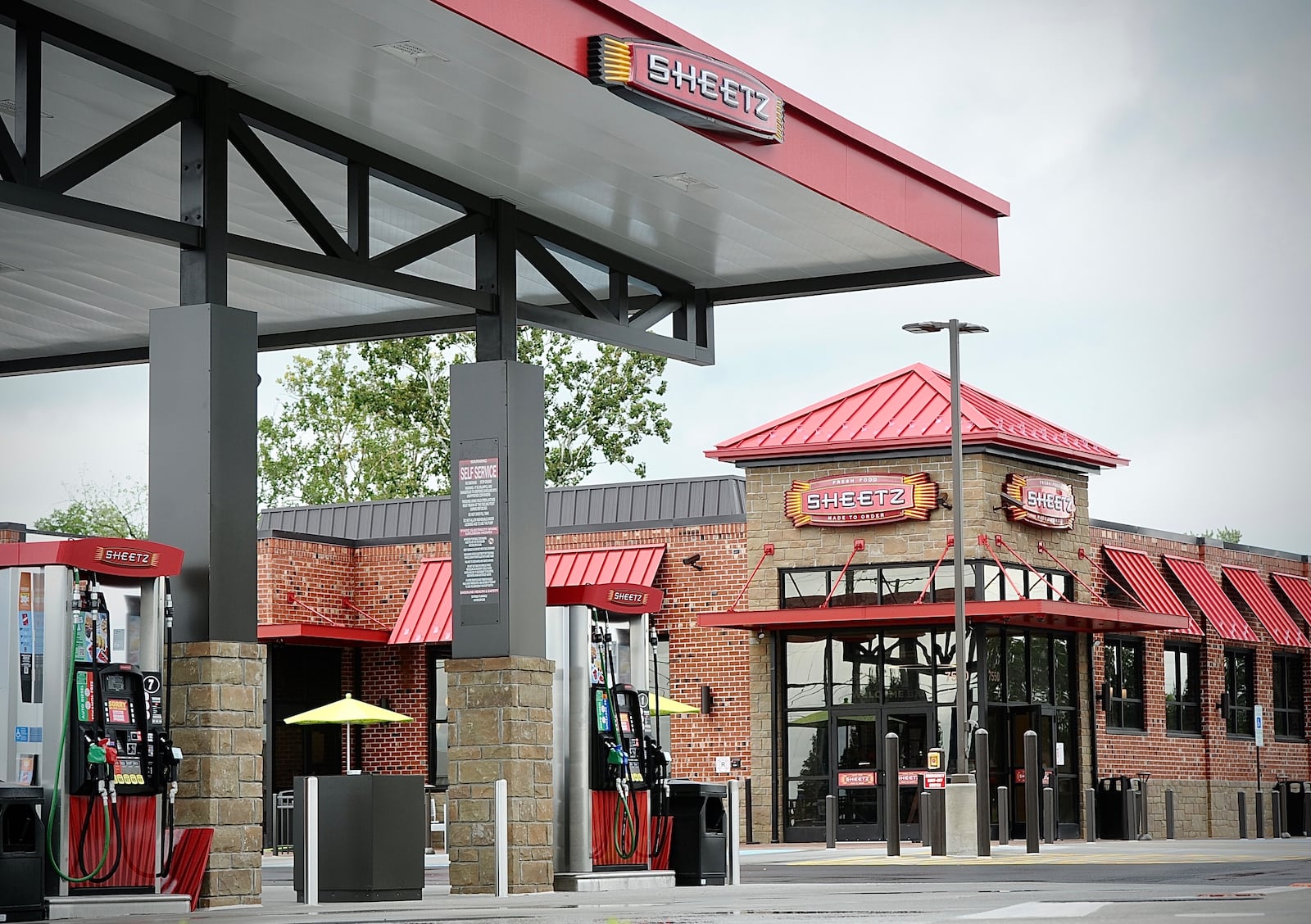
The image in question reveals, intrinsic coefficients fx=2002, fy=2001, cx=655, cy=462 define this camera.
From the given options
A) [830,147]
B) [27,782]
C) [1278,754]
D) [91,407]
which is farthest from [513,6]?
[91,407]

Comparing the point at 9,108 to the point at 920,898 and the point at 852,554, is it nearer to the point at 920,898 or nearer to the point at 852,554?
the point at 920,898

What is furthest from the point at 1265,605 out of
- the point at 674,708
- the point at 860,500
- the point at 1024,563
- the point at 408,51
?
the point at 408,51

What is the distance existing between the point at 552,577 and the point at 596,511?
66.3 inches

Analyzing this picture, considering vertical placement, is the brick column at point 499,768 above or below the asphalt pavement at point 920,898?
above

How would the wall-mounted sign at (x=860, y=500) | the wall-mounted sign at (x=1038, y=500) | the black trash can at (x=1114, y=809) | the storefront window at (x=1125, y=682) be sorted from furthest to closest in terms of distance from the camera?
the storefront window at (x=1125, y=682)
the black trash can at (x=1114, y=809)
the wall-mounted sign at (x=1038, y=500)
the wall-mounted sign at (x=860, y=500)

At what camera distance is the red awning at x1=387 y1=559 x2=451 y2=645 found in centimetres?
3631

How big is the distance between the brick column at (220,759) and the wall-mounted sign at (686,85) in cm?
477

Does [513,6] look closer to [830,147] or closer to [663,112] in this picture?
[663,112]

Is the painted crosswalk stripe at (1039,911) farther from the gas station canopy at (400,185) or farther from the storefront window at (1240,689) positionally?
the storefront window at (1240,689)

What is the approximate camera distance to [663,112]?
584 inches

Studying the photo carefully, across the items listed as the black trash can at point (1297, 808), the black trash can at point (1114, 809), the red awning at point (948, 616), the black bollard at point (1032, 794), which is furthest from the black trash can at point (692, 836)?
the black trash can at point (1297, 808)

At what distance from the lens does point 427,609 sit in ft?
121

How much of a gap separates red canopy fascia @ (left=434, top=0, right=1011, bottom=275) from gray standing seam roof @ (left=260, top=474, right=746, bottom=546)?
1675cm

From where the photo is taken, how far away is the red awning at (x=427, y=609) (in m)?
36.3
